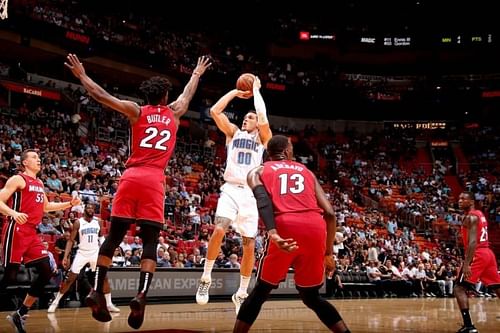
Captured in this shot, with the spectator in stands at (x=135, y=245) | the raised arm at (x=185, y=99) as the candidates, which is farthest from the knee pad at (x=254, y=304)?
the spectator in stands at (x=135, y=245)

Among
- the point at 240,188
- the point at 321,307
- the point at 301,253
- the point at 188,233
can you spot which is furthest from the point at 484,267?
the point at 188,233

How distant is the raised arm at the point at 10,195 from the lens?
6477mm

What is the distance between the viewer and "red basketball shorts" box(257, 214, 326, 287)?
463cm

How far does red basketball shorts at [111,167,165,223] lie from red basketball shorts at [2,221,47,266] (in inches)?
80.6

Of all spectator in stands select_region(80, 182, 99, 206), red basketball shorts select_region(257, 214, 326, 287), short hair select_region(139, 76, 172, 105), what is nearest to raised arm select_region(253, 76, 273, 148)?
short hair select_region(139, 76, 172, 105)

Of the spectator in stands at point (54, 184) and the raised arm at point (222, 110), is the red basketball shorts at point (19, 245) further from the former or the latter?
the spectator in stands at point (54, 184)

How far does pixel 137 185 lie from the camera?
5348 millimetres

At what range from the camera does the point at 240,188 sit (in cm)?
731

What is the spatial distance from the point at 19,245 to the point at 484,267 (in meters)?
6.12

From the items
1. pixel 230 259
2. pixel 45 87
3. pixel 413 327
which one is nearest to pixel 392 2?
pixel 45 87

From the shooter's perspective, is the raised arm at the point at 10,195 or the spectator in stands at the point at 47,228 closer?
the raised arm at the point at 10,195

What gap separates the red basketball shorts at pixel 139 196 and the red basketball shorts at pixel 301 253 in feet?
4.17

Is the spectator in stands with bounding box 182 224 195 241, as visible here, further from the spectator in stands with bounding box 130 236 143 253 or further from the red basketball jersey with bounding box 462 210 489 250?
the red basketball jersey with bounding box 462 210 489 250

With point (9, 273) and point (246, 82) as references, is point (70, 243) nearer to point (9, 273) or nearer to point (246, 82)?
point (9, 273)
